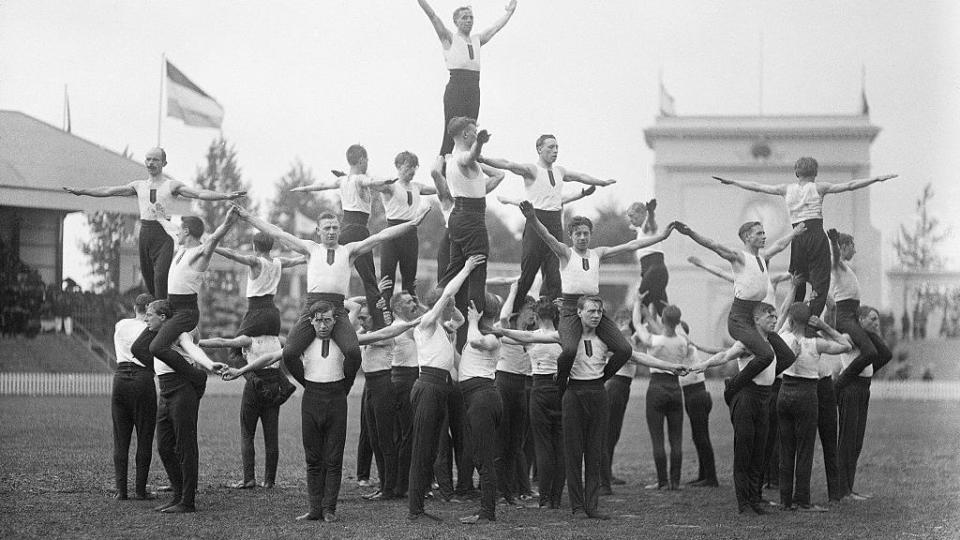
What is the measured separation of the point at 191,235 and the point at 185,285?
2.51 feet

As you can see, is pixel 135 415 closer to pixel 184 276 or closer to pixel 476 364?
pixel 184 276

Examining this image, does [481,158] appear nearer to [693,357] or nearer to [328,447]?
[328,447]

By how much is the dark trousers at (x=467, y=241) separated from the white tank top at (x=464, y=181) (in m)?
0.08

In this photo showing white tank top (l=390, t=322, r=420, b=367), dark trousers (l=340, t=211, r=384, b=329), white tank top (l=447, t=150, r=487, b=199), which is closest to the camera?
white tank top (l=447, t=150, r=487, b=199)

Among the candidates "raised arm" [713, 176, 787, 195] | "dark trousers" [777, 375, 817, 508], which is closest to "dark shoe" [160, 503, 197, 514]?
"dark trousers" [777, 375, 817, 508]

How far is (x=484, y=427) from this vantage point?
42.6 feet

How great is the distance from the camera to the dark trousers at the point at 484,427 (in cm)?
1290

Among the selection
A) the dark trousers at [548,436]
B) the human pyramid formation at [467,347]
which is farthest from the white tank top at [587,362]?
the dark trousers at [548,436]

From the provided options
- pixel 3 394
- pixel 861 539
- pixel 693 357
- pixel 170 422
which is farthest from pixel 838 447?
pixel 3 394

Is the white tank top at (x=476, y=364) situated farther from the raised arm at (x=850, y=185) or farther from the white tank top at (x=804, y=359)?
the raised arm at (x=850, y=185)

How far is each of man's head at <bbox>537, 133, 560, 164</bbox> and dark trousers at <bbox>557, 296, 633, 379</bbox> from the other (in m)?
2.09

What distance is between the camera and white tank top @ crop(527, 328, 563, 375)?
14.4 m

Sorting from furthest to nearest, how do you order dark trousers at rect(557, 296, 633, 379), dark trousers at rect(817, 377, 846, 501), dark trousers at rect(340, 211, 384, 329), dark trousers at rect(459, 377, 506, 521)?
dark trousers at rect(340, 211, 384, 329) < dark trousers at rect(817, 377, 846, 501) < dark trousers at rect(557, 296, 633, 379) < dark trousers at rect(459, 377, 506, 521)

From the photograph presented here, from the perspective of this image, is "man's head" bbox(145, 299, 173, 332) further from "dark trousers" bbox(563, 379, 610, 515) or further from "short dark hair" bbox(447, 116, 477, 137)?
"dark trousers" bbox(563, 379, 610, 515)
